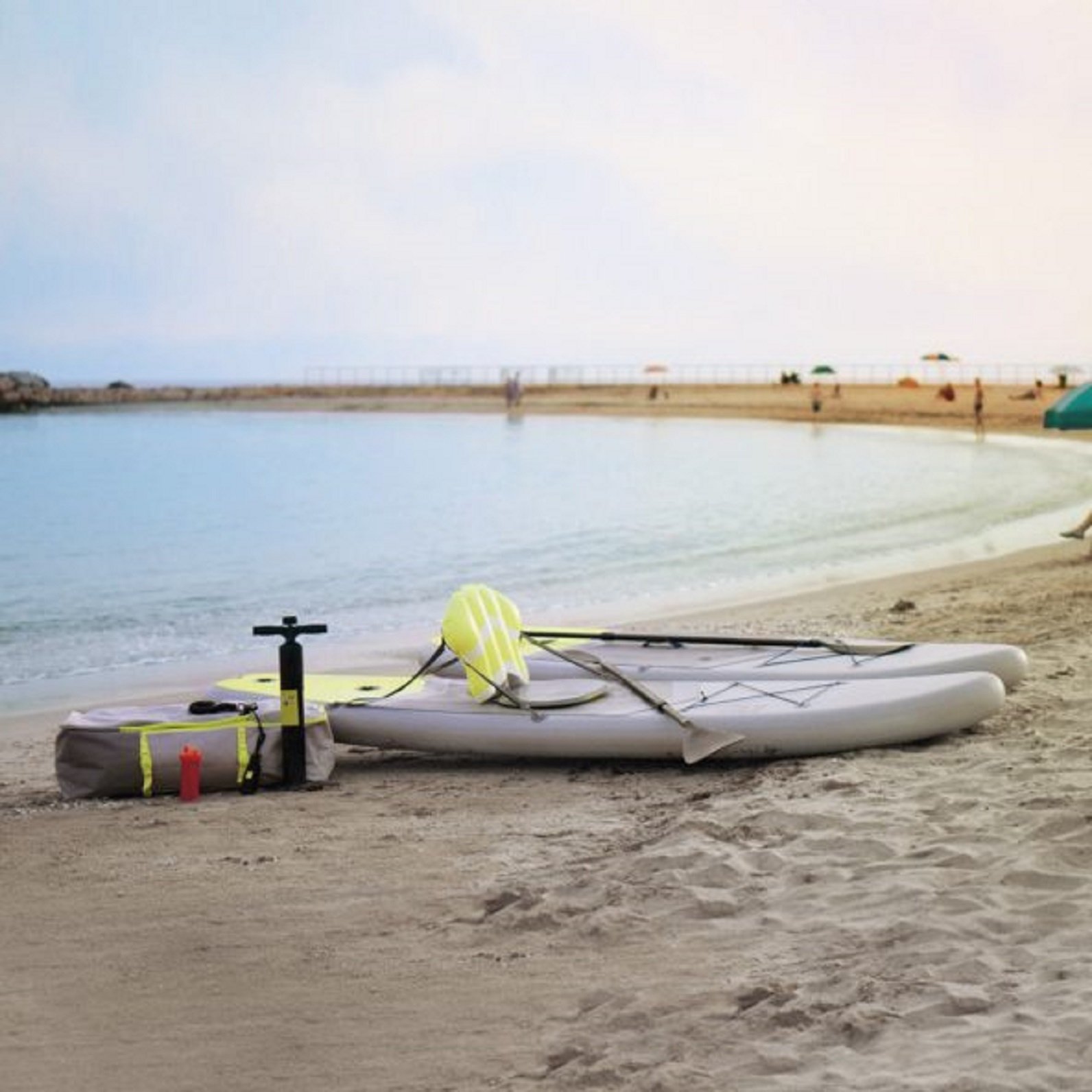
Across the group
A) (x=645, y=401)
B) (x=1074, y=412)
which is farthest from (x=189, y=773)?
(x=645, y=401)

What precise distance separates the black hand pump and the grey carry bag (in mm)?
44

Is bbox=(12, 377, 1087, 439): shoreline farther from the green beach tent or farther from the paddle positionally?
the paddle

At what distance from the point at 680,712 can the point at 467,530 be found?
54.5 ft

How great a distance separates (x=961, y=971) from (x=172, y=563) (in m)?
16.7

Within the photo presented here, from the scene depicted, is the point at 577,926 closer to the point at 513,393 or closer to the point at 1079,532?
the point at 1079,532

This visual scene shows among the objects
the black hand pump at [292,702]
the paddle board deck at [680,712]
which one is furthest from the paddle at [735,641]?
the black hand pump at [292,702]

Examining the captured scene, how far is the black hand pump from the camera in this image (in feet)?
22.8

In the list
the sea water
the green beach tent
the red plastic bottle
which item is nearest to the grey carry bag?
the red plastic bottle

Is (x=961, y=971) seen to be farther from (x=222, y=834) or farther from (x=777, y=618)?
(x=777, y=618)

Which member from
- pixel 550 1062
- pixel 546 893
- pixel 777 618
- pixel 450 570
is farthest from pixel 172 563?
pixel 550 1062

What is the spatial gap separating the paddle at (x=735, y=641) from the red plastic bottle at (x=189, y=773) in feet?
7.03

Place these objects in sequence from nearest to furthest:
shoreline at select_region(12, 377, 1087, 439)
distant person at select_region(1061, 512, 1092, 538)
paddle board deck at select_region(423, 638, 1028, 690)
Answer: paddle board deck at select_region(423, 638, 1028, 690) → distant person at select_region(1061, 512, 1092, 538) → shoreline at select_region(12, 377, 1087, 439)

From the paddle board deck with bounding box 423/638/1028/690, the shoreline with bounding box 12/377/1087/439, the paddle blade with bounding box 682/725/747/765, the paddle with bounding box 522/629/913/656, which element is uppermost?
the shoreline with bounding box 12/377/1087/439

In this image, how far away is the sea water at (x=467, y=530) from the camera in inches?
572
